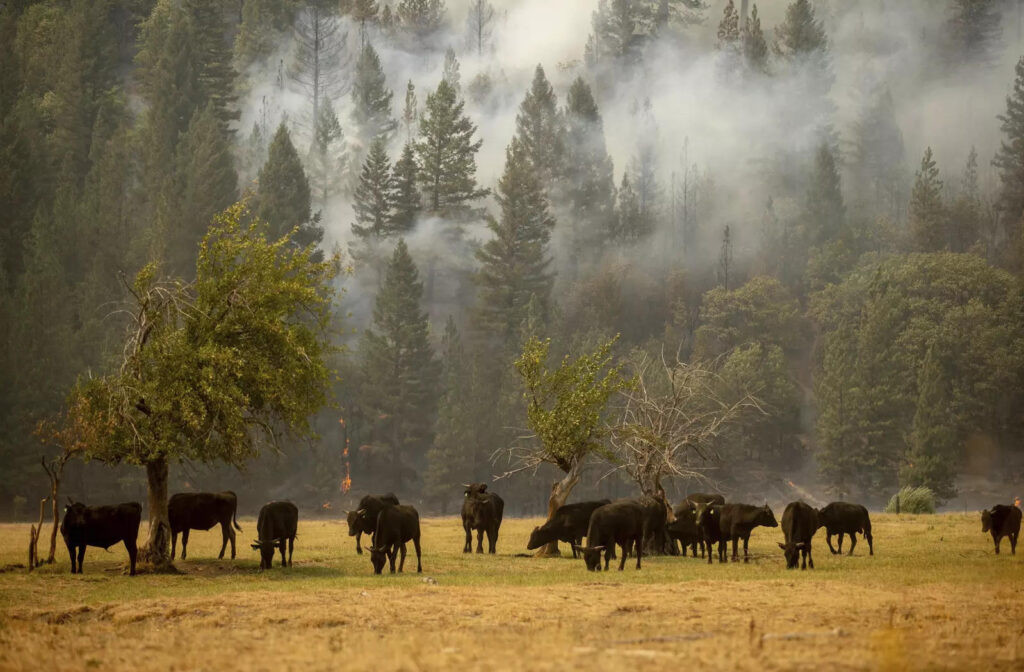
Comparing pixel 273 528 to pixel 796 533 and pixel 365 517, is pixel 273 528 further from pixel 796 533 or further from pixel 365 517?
pixel 796 533

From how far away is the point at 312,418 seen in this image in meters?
119

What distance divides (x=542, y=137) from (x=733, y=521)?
137 metres

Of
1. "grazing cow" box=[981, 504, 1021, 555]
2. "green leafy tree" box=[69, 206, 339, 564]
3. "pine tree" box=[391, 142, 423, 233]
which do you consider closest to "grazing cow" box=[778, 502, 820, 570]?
"grazing cow" box=[981, 504, 1021, 555]

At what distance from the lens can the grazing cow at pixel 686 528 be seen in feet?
128

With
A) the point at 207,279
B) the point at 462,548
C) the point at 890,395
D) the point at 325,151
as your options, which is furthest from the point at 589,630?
the point at 325,151

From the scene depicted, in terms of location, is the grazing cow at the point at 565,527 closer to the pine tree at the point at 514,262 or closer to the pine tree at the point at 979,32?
the pine tree at the point at 514,262

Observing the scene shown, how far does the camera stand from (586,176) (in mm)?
171625

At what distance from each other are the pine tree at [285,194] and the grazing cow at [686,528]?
92147 mm

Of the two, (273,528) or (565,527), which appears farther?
(565,527)

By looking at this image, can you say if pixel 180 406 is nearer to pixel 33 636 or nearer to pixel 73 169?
pixel 33 636

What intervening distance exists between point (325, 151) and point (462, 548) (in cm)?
14691

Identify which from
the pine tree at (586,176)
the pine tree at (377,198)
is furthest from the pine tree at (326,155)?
the pine tree at (586,176)

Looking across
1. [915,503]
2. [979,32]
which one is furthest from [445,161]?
[979,32]

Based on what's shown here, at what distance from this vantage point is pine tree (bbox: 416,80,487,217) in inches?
6068
